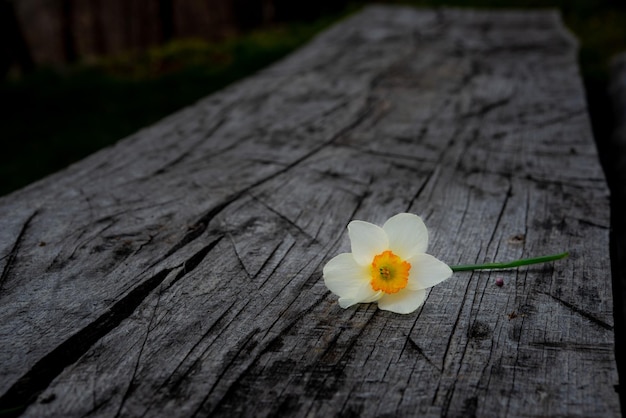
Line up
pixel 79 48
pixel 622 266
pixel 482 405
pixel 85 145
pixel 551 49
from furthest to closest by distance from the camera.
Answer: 1. pixel 79 48
2. pixel 85 145
3. pixel 551 49
4. pixel 622 266
5. pixel 482 405

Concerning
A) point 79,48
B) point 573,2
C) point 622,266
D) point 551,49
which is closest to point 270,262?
point 622,266

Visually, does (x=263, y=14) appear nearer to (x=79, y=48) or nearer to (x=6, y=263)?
(x=79, y=48)

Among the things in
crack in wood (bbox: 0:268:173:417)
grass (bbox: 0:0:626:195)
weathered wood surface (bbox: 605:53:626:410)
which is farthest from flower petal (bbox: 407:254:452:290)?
grass (bbox: 0:0:626:195)

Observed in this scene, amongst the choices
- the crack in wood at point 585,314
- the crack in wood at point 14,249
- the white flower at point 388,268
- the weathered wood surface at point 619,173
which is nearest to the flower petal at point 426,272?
the white flower at point 388,268

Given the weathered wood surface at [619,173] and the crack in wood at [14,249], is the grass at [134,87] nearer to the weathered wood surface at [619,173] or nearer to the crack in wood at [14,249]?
the weathered wood surface at [619,173]

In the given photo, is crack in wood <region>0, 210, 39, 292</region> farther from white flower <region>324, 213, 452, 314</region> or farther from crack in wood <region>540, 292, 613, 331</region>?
crack in wood <region>540, 292, 613, 331</region>

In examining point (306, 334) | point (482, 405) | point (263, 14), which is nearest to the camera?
point (482, 405)
